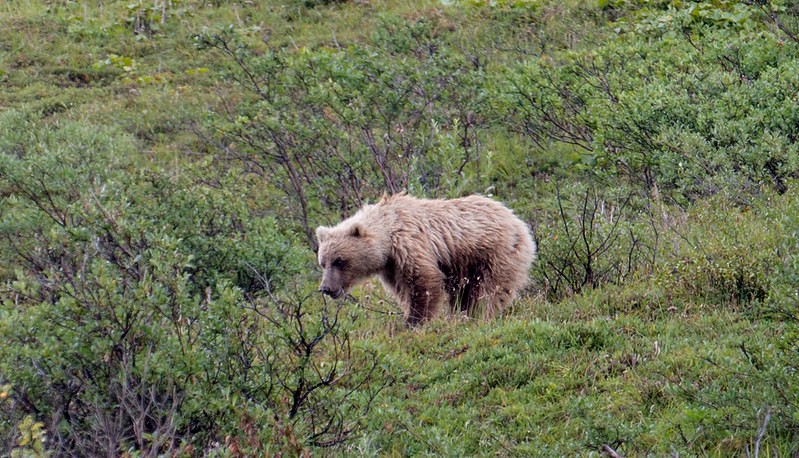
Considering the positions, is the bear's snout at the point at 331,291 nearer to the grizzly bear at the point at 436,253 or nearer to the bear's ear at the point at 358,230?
the grizzly bear at the point at 436,253

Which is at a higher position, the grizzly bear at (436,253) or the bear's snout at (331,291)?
the grizzly bear at (436,253)

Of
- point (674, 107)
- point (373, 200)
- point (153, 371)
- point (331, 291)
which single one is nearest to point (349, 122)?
point (373, 200)

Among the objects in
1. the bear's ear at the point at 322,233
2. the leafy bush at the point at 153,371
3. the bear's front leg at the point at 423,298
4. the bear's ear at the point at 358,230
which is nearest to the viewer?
the leafy bush at the point at 153,371

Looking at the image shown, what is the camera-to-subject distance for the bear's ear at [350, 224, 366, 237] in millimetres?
8719

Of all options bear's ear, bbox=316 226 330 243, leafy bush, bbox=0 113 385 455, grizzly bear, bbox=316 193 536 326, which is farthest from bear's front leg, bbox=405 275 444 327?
leafy bush, bbox=0 113 385 455

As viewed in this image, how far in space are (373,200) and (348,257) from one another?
11.4 feet

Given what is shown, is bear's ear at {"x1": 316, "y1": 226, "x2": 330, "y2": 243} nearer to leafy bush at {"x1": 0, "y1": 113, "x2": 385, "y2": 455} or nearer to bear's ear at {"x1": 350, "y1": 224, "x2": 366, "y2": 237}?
bear's ear at {"x1": 350, "y1": 224, "x2": 366, "y2": 237}

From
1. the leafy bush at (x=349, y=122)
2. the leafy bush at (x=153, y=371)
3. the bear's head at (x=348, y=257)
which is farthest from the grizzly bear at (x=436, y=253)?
the leafy bush at (x=349, y=122)

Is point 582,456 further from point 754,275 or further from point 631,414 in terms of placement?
point 754,275

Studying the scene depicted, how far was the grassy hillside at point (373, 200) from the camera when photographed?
17.3 ft

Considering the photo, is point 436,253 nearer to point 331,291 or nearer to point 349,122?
point 331,291

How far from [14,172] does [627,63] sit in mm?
7738

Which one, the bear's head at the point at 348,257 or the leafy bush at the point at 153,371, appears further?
the bear's head at the point at 348,257

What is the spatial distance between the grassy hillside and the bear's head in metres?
0.32
